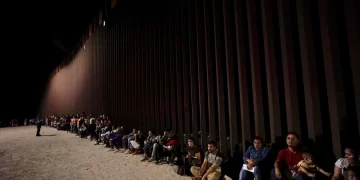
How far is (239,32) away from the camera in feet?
16.9

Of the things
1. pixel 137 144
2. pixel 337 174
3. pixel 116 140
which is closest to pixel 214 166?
pixel 337 174

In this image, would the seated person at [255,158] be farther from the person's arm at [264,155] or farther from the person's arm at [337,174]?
the person's arm at [337,174]

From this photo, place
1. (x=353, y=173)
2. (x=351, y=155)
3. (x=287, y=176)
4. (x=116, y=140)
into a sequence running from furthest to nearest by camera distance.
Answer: (x=116, y=140) < (x=287, y=176) < (x=351, y=155) < (x=353, y=173)

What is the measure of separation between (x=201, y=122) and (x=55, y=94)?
24.5 meters

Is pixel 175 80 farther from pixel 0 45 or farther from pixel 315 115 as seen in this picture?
pixel 0 45

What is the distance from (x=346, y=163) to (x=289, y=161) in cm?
73

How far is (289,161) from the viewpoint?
371cm

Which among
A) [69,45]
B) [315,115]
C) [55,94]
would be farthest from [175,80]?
[55,94]

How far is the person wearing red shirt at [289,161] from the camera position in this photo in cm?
364

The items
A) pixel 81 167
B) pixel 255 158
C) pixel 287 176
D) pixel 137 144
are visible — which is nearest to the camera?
pixel 287 176

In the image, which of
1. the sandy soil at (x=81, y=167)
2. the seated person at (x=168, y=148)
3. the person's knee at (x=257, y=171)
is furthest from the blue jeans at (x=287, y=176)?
the seated person at (x=168, y=148)

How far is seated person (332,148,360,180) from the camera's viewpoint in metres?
3.13

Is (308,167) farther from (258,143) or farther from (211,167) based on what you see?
Answer: (211,167)

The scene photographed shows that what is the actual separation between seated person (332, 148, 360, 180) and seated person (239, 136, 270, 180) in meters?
1.02
